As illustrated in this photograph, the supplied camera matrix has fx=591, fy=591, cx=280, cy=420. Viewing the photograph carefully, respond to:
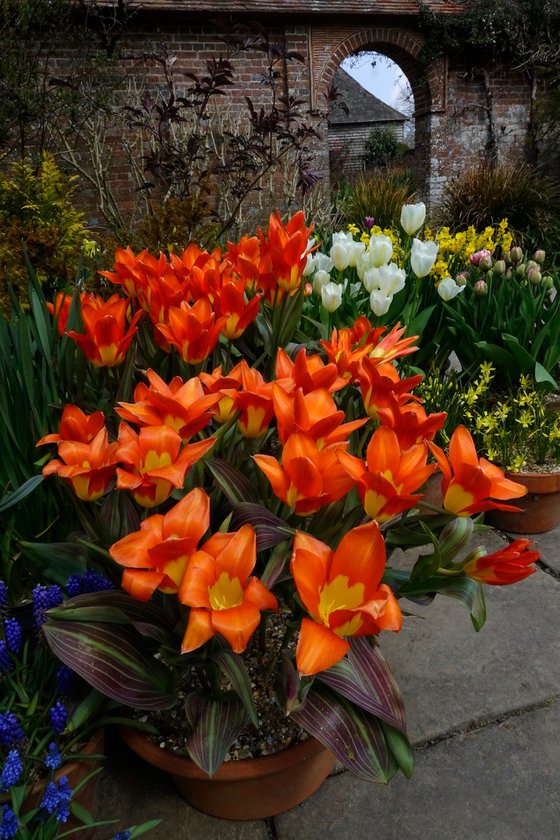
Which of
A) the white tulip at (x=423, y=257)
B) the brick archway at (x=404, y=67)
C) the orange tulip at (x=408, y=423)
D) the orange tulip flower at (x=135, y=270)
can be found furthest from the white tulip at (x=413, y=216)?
the brick archway at (x=404, y=67)

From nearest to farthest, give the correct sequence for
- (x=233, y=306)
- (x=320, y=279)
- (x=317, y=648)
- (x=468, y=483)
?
(x=317, y=648) < (x=468, y=483) < (x=233, y=306) < (x=320, y=279)

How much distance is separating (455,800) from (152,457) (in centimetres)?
99

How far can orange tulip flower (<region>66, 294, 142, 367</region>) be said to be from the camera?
A: 1.23m

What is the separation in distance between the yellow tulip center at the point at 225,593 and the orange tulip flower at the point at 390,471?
0.70 ft

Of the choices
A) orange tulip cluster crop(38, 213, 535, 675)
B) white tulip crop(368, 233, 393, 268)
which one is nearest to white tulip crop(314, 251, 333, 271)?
white tulip crop(368, 233, 393, 268)

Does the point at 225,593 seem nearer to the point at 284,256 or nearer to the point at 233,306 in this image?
the point at 233,306

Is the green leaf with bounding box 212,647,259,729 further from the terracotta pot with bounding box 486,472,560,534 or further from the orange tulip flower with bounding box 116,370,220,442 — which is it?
the terracotta pot with bounding box 486,472,560,534

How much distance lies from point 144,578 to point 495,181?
850 cm

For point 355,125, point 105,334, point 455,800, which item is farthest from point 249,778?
point 355,125

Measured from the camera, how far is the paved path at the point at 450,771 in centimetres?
118

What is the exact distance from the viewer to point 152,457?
2.77ft

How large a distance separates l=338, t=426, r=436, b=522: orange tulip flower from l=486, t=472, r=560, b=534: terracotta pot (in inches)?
57.9

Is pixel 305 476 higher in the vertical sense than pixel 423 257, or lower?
higher

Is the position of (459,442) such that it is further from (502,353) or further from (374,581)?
(502,353)
